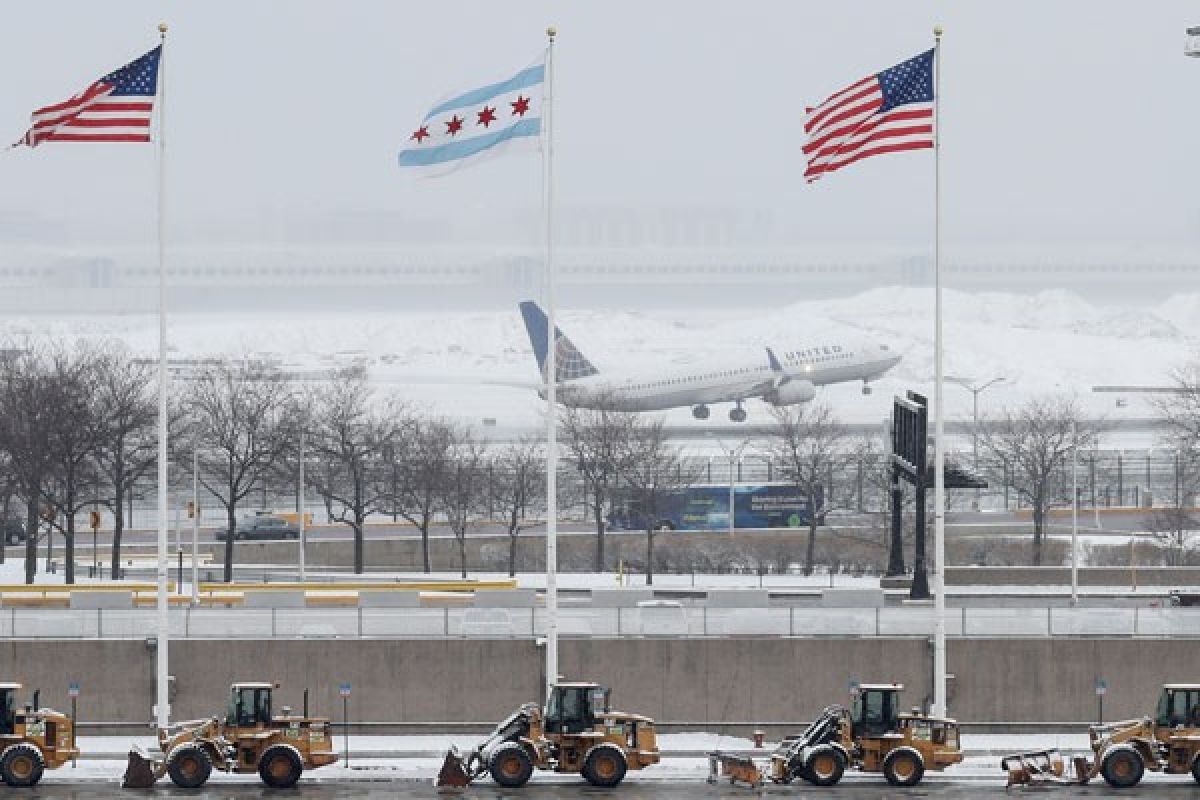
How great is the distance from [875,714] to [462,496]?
4323 cm

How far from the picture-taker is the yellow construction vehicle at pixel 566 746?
124ft

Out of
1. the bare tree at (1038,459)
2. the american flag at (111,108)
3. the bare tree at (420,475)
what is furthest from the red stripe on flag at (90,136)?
the bare tree at (1038,459)

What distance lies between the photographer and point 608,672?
44.7 m

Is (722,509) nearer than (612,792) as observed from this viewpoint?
No

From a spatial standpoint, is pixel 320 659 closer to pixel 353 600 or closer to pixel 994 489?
pixel 353 600

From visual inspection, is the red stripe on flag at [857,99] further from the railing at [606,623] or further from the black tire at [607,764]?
the black tire at [607,764]

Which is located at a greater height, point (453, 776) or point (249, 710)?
point (249, 710)

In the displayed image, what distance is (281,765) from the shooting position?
123 ft

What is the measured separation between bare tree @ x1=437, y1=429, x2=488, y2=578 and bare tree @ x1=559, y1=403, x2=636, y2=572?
355 cm

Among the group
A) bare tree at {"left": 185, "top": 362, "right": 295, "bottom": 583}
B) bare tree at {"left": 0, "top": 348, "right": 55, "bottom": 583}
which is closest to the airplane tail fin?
bare tree at {"left": 185, "top": 362, "right": 295, "bottom": 583}

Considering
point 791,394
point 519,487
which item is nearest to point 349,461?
point 519,487

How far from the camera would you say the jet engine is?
148125mm

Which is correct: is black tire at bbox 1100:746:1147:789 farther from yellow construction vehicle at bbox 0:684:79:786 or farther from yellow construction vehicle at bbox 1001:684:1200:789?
yellow construction vehicle at bbox 0:684:79:786

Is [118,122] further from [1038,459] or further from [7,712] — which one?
[1038,459]
